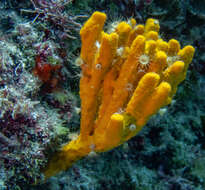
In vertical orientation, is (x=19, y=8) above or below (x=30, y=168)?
above

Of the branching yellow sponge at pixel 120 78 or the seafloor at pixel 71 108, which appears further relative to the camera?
the seafloor at pixel 71 108

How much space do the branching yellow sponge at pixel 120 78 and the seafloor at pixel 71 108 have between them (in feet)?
1.27

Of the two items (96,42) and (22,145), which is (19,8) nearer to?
(96,42)

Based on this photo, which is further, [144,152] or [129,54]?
[144,152]

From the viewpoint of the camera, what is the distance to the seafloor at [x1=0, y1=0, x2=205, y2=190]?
1.94 metres

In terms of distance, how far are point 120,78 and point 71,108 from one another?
2.74 ft

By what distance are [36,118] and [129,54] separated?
3.76 ft

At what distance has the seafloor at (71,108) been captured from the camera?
1.94 m

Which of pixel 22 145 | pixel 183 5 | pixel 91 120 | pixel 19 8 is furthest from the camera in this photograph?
pixel 183 5

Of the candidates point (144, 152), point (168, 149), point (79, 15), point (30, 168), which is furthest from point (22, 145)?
point (168, 149)

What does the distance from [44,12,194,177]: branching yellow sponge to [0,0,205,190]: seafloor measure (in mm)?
388

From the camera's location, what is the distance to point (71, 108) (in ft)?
8.31

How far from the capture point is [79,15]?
2617mm

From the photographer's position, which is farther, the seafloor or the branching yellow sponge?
the seafloor
